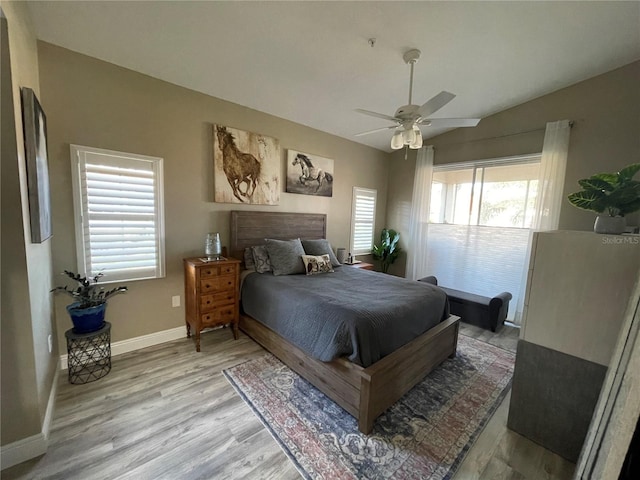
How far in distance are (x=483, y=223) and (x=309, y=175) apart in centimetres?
290

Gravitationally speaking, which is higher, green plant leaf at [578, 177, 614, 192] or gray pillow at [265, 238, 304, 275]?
green plant leaf at [578, 177, 614, 192]

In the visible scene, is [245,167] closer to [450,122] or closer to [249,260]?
[249,260]

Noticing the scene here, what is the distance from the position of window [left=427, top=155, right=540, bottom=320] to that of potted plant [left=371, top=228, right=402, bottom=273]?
643mm

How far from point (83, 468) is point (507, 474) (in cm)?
245

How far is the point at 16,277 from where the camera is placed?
145cm

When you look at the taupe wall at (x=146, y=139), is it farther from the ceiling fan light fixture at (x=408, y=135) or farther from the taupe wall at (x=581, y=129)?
the taupe wall at (x=581, y=129)

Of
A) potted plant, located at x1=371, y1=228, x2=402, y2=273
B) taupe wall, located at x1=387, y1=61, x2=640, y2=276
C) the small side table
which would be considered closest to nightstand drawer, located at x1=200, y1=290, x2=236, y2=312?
the small side table

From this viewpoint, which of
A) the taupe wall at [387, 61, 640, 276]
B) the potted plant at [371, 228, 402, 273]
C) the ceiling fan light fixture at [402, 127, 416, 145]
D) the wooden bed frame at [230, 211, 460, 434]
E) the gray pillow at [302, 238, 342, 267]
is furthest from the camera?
the potted plant at [371, 228, 402, 273]

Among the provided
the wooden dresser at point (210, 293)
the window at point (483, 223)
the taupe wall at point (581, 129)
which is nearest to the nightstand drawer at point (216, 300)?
the wooden dresser at point (210, 293)

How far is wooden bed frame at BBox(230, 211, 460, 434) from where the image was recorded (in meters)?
1.75

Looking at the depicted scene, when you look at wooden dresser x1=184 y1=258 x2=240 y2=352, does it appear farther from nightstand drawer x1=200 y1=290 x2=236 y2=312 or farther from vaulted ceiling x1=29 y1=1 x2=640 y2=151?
vaulted ceiling x1=29 y1=1 x2=640 y2=151

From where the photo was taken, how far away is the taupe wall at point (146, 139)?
7.24 feet

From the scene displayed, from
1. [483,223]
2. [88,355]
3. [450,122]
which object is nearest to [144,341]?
[88,355]
